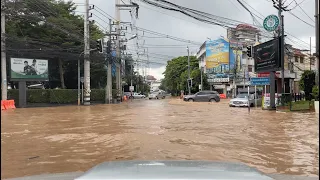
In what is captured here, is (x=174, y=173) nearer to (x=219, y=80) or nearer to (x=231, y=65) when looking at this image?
(x=231, y=65)

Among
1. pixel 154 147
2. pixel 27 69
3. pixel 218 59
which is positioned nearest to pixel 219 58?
pixel 218 59

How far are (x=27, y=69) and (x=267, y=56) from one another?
68.0 ft

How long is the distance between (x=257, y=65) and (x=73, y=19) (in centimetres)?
2443

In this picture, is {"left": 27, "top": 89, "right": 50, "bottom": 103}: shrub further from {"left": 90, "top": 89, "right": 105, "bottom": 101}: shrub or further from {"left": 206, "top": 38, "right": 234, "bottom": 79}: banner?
{"left": 206, "top": 38, "right": 234, "bottom": 79}: banner

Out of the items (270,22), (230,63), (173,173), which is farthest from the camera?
(230,63)

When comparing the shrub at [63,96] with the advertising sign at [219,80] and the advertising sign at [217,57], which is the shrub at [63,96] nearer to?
the advertising sign at [219,80]

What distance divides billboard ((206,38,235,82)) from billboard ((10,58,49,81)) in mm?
35153

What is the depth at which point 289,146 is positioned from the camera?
10758 mm

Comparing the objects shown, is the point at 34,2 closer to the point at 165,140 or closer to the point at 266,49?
the point at 266,49

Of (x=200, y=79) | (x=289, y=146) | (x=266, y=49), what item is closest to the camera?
(x=289, y=146)

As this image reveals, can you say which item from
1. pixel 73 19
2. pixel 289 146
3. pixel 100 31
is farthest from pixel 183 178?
pixel 100 31

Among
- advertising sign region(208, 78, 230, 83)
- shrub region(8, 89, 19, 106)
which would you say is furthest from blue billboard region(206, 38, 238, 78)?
shrub region(8, 89, 19, 106)

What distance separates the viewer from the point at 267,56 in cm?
2689

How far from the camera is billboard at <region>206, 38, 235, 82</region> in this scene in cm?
6444
